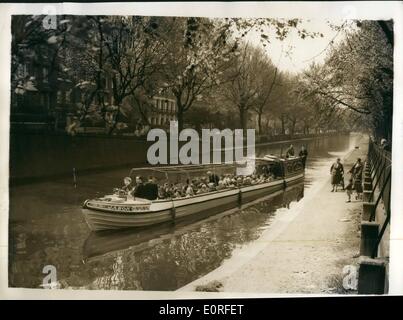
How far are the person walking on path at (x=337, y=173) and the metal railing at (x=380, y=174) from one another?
0.76 ft

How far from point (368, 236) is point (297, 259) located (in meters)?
0.57

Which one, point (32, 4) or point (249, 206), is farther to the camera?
point (249, 206)

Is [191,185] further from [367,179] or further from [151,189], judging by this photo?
[367,179]

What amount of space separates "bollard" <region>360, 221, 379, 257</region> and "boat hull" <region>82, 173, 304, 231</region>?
2.02ft

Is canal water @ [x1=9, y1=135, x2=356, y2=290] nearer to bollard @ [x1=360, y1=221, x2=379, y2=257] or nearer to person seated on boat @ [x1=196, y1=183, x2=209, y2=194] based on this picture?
person seated on boat @ [x1=196, y1=183, x2=209, y2=194]

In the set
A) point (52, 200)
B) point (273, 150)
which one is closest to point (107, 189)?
point (52, 200)

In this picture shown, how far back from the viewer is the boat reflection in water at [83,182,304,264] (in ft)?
10.9

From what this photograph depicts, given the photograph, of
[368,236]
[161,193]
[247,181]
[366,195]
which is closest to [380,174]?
[366,195]

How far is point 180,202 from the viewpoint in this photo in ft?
11.3

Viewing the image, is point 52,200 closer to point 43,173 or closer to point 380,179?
point 43,173

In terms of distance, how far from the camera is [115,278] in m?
3.32

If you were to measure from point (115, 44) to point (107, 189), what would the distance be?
1124 mm

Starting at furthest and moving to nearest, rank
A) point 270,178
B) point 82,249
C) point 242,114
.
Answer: point 270,178 < point 242,114 < point 82,249

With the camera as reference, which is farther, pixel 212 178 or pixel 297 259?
pixel 212 178
